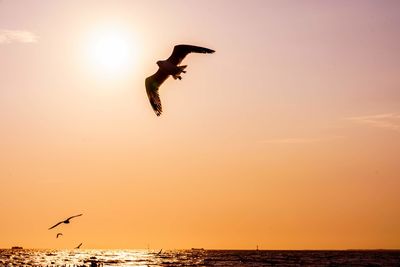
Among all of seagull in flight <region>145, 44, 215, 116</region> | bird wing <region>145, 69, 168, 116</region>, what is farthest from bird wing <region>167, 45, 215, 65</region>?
bird wing <region>145, 69, 168, 116</region>

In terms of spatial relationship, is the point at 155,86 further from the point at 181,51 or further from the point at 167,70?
the point at 181,51

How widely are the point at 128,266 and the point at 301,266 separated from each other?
27.9 metres

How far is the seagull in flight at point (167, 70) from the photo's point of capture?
18734 millimetres

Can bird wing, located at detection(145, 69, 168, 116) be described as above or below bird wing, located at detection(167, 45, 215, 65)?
below

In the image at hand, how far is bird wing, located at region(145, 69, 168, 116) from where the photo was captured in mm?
19688

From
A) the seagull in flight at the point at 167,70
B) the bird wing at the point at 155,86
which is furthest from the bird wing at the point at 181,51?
the bird wing at the point at 155,86

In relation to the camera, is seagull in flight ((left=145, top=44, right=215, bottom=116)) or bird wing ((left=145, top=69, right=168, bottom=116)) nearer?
seagull in flight ((left=145, top=44, right=215, bottom=116))

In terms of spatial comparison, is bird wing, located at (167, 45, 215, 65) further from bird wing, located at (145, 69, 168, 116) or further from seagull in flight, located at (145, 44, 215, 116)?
bird wing, located at (145, 69, 168, 116)

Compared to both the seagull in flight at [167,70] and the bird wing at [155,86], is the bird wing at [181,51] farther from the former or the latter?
the bird wing at [155,86]

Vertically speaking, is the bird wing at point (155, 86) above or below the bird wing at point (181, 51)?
below

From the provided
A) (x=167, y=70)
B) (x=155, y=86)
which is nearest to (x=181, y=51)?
(x=167, y=70)

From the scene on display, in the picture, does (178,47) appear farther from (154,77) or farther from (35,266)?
(35,266)

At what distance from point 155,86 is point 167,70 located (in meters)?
1.15

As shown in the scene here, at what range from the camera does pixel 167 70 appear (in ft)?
62.5
